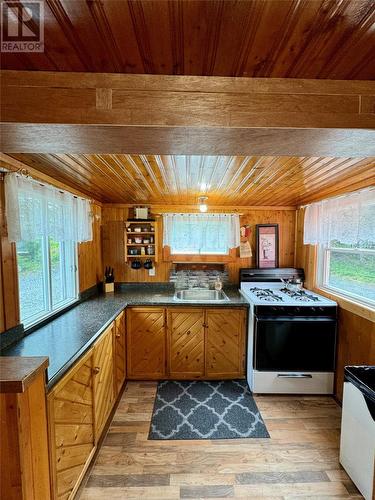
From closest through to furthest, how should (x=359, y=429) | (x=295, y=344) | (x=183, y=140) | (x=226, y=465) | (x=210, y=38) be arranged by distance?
1. (x=210, y=38)
2. (x=183, y=140)
3. (x=359, y=429)
4. (x=226, y=465)
5. (x=295, y=344)

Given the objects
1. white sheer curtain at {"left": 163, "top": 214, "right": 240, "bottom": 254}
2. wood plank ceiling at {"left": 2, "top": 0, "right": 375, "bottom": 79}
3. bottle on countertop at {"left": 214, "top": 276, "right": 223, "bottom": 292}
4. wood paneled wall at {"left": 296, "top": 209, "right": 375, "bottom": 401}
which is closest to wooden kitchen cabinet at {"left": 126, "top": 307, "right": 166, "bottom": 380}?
bottle on countertop at {"left": 214, "top": 276, "right": 223, "bottom": 292}

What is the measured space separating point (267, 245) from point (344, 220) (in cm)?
116

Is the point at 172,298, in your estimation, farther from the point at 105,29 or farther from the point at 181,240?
the point at 105,29

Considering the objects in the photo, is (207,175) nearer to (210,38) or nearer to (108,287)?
(210,38)

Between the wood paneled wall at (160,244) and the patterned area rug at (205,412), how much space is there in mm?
1399

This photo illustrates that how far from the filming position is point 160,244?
10.9 ft

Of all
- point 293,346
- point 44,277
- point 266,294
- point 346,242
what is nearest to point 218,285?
point 266,294

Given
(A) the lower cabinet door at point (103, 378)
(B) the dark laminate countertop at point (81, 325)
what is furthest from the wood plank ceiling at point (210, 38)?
(A) the lower cabinet door at point (103, 378)

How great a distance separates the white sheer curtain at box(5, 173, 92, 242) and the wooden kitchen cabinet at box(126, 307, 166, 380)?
3.58 ft

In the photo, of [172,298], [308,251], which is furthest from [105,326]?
[308,251]

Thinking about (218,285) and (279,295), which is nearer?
(279,295)

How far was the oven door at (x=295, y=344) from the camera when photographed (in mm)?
2422

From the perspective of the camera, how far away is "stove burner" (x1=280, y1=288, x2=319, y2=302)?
2.57 meters

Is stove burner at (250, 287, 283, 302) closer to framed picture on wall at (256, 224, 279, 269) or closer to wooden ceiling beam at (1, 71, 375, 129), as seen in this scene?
framed picture on wall at (256, 224, 279, 269)
